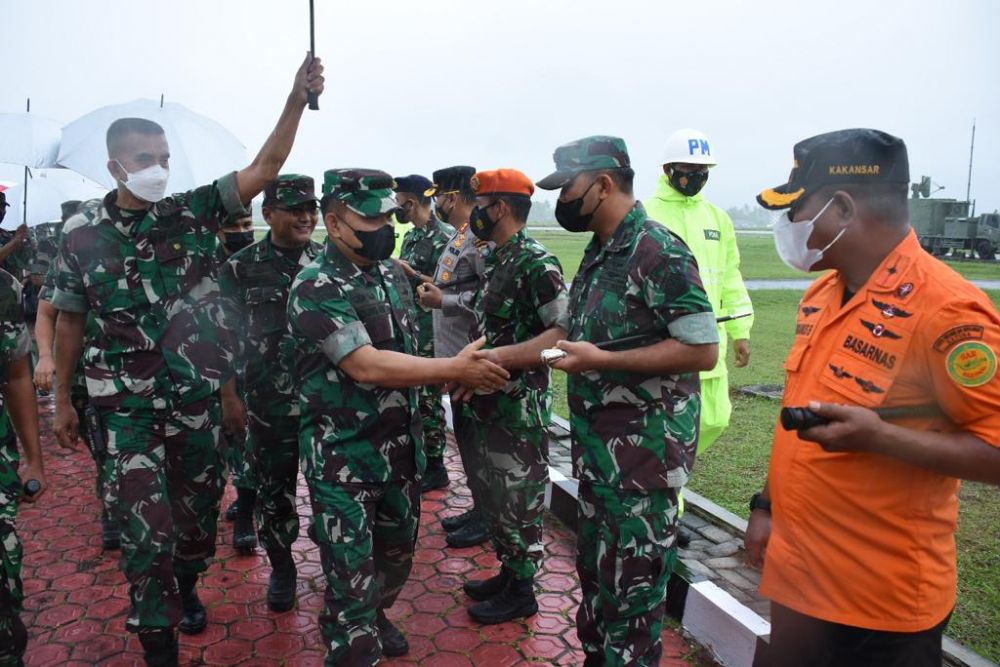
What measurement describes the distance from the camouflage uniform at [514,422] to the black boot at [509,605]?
0.29 ft

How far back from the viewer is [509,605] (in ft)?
12.2

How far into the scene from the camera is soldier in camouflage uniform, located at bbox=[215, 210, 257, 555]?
13.3ft

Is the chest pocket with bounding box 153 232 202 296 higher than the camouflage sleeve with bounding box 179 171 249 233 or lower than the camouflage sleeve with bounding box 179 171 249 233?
lower

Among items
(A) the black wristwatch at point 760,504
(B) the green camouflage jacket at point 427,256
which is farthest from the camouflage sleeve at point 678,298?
(B) the green camouflage jacket at point 427,256

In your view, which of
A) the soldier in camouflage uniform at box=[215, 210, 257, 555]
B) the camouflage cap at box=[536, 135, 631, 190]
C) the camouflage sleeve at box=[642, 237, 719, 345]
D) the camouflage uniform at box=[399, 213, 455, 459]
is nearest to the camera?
the camouflage sleeve at box=[642, 237, 719, 345]

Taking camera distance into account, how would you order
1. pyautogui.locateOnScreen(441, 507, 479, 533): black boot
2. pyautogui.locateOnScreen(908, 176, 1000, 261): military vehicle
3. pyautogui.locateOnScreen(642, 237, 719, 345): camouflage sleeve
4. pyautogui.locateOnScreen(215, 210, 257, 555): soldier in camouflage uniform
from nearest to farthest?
pyautogui.locateOnScreen(642, 237, 719, 345): camouflage sleeve
pyautogui.locateOnScreen(215, 210, 257, 555): soldier in camouflage uniform
pyautogui.locateOnScreen(441, 507, 479, 533): black boot
pyautogui.locateOnScreen(908, 176, 1000, 261): military vehicle

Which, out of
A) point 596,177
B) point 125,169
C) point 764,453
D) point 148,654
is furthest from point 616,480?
point 764,453

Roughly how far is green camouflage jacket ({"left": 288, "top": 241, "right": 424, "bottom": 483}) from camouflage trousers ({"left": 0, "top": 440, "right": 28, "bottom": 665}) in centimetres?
124

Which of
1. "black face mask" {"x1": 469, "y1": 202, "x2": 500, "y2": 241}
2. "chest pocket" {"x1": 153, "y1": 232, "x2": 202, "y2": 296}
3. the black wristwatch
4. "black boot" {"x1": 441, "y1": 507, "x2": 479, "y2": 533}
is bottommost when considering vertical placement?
"black boot" {"x1": 441, "y1": 507, "x2": 479, "y2": 533}

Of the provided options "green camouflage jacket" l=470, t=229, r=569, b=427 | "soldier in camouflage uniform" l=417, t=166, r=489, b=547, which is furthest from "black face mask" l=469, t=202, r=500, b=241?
"soldier in camouflage uniform" l=417, t=166, r=489, b=547

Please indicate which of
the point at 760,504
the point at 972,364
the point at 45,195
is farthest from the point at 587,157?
the point at 45,195

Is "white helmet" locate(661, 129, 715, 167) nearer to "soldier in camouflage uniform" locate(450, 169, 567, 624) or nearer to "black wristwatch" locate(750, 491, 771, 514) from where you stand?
"soldier in camouflage uniform" locate(450, 169, 567, 624)

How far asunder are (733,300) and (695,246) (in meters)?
0.48

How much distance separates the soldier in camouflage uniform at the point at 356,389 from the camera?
284cm
